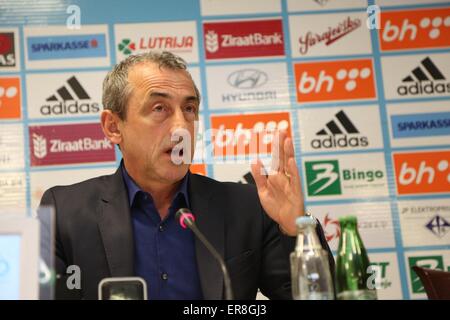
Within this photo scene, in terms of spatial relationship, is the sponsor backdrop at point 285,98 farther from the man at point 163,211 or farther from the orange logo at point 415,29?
the man at point 163,211

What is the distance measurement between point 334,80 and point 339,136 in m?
0.40

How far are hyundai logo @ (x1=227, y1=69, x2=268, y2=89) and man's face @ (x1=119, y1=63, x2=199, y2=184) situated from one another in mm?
1903

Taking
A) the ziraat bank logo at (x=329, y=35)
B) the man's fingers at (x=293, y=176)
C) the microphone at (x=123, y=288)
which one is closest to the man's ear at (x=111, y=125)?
the man's fingers at (x=293, y=176)

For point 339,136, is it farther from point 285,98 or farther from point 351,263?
point 351,263

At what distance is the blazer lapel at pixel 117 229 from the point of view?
7.06 ft

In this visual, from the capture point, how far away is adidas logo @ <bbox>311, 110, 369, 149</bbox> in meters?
4.34

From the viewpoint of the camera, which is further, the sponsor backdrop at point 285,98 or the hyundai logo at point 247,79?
the hyundai logo at point 247,79

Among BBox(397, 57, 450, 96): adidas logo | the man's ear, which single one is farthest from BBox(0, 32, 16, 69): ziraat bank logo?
BBox(397, 57, 450, 96): adidas logo

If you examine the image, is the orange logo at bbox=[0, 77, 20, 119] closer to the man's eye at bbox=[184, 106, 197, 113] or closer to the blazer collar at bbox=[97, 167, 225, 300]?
the blazer collar at bbox=[97, 167, 225, 300]

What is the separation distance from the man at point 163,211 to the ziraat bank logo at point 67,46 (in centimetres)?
181

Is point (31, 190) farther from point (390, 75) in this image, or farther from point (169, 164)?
point (390, 75)
